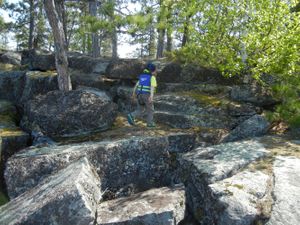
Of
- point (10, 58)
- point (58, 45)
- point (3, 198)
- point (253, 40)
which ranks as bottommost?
point (3, 198)

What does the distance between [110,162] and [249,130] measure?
474cm

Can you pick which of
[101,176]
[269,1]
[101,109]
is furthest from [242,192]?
[269,1]

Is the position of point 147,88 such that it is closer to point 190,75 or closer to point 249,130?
point 249,130

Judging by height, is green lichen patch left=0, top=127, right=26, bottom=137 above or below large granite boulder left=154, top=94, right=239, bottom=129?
below

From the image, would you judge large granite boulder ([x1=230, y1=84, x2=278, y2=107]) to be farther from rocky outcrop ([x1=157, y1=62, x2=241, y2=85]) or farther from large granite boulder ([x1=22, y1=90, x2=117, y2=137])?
large granite boulder ([x1=22, y1=90, x2=117, y2=137])

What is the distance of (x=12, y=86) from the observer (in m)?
17.0

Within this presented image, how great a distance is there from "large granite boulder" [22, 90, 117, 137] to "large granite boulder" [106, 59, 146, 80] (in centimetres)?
434

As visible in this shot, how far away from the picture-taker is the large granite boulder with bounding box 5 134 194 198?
877 cm

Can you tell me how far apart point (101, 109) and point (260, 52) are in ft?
21.9

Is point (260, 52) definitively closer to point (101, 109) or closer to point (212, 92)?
point (212, 92)

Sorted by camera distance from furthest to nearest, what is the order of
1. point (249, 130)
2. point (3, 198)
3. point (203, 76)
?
1. point (203, 76)
2. point (249, 130)
3. point (3, 198)

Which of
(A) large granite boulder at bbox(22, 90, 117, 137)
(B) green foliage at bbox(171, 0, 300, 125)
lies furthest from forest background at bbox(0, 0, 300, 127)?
(A) large granite boulder at bbox(22, 90, 117, 137)

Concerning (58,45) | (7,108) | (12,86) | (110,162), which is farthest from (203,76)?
(12,86)

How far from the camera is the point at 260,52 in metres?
13.0
